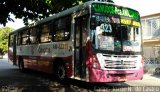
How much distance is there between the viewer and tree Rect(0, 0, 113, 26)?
606 inches

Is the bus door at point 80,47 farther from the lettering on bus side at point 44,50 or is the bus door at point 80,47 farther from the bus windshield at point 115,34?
the lettering on bus side at point 44,50

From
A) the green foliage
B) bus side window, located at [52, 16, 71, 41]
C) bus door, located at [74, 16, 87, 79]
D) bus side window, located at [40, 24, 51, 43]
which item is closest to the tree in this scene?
bus side window, located at [40, 24, 51, 43]

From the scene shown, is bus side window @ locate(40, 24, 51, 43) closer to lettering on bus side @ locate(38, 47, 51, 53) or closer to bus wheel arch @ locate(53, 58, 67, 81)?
lettering on bus side @ locate(38, 47, 51, 53)

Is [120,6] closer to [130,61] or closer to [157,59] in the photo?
[130,61]

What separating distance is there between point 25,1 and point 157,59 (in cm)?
1445

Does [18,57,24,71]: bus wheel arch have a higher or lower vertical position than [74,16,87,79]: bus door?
lower

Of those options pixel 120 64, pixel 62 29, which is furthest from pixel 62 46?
pixel 120 64

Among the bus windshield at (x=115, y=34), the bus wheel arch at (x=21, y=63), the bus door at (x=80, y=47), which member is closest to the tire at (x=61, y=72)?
the bus door at (x=80, y=47)

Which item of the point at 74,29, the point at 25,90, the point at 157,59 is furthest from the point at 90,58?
the point at 157,59

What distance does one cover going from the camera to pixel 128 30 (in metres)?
12.7

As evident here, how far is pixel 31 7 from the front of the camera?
1645cm

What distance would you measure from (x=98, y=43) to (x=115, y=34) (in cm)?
90

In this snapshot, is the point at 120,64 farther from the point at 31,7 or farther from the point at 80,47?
the point at 31,7

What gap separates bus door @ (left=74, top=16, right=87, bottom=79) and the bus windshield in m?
0.59
